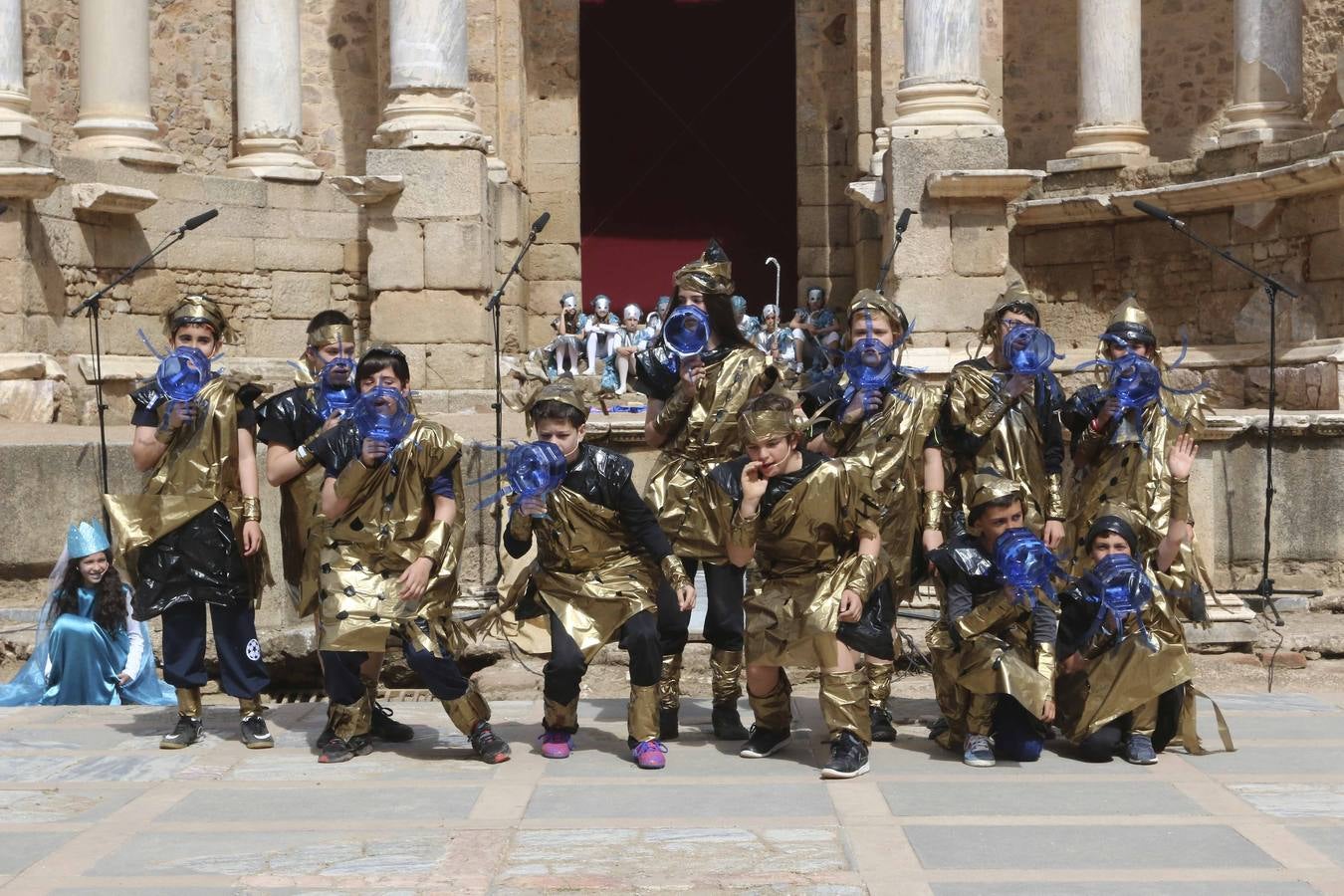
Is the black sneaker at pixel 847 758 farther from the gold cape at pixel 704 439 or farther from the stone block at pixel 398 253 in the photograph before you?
the stone block at pixel 398 253

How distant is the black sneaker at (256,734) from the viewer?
6.26 meters

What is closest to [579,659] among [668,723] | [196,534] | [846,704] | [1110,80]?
[668,723]

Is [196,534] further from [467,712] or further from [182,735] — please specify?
[467,712]

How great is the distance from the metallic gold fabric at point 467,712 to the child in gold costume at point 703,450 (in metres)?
0.64

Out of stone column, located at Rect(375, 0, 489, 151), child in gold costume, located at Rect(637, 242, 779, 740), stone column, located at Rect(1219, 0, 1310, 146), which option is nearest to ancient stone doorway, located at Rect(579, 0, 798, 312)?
stone column, located at Rect(375, 0, 489, 151)

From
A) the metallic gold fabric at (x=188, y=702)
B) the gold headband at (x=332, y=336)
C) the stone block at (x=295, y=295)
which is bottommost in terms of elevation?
the metallic gold fabric at (x=188, y=702)

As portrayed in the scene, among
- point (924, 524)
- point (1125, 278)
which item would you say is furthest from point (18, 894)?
point (1125, 278)

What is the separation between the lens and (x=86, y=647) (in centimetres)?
789

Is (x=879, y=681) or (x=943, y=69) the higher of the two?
(x=943, y=69)

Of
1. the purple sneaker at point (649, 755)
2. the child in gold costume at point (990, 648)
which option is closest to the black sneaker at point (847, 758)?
the child in gold costume at point (990, 648)

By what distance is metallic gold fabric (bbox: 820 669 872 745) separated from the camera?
5680 mm

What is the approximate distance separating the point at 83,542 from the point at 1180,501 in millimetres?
4826

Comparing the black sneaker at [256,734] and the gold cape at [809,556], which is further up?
the gold cape at [809,556]

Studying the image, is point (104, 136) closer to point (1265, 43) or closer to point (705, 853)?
point (1265, 43)
